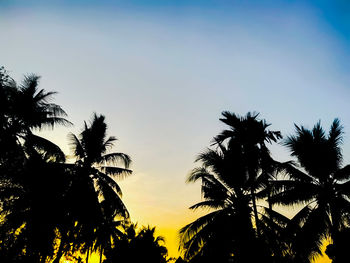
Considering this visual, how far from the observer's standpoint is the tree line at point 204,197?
12.6 meters

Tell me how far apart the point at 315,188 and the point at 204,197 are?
20.5 feet

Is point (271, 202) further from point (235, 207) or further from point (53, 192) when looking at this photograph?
point (53, 192)

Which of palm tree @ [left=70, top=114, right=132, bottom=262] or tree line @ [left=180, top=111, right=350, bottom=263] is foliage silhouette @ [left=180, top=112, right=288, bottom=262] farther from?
palm tree @ [left=70, top=114, right=132, bottom=262]

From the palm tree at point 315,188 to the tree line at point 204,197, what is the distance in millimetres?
49

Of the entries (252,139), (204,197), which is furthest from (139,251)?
(252,139)

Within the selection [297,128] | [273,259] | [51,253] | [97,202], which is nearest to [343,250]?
[273,259]

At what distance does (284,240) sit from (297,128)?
656 centimetres

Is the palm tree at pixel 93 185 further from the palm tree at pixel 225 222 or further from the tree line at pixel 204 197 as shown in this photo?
the palm tree at pixel 225 222

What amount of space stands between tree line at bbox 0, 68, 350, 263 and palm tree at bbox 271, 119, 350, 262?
0.16 feet

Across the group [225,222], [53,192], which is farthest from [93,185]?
[225,222]

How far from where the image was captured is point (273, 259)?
13.6 m

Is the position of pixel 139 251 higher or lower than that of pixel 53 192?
lower

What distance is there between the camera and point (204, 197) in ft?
50.5

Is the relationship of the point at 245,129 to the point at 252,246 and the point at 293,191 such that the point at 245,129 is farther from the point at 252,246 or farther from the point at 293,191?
the point at 252,246
